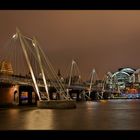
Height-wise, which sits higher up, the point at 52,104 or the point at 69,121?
the point at 52,104

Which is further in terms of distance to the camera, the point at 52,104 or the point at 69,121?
the point at 52,104

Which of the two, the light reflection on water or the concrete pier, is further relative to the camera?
the concrete pier

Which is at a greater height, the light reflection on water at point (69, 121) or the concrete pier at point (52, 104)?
the concrete pier at point (52, 104)

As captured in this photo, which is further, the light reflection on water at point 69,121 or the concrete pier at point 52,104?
the concrete pier at point 52,104

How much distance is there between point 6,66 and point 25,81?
63607 mm

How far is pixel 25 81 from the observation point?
66438 mm

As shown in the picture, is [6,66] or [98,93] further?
[98,93]

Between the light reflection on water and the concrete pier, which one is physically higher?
the concrete pier
